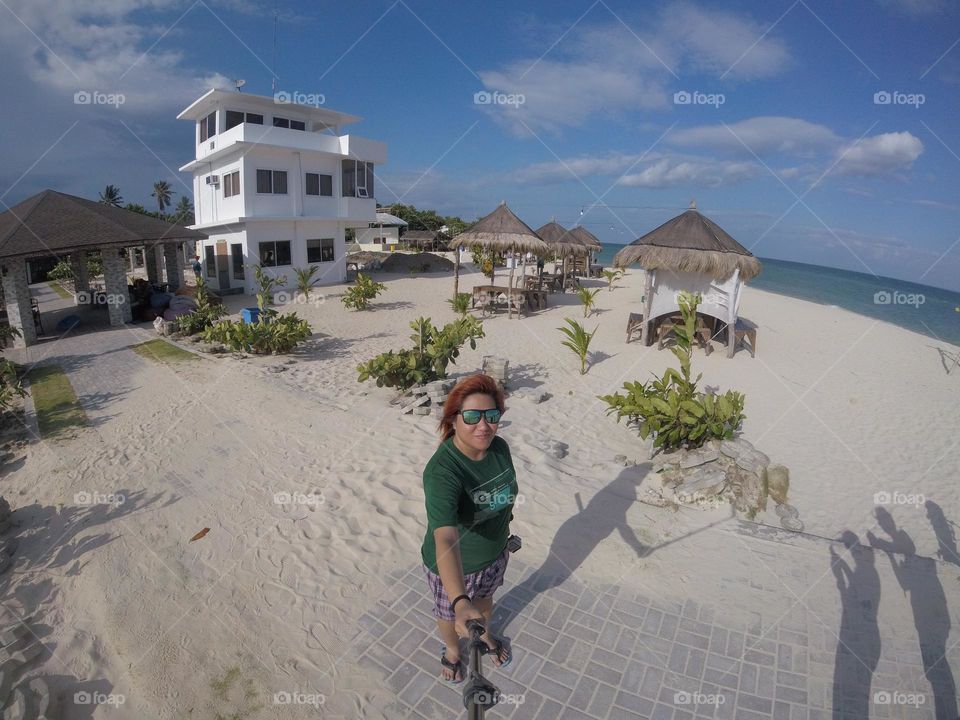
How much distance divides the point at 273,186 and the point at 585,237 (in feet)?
47.3

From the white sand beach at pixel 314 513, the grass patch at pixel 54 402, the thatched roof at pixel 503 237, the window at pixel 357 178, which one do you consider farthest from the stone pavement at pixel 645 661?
the window at pixel 357 178

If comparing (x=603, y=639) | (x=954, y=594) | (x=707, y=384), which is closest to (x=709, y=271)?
(x=707, y=384)

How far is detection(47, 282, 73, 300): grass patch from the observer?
64.3 ft

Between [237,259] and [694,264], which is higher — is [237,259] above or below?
below

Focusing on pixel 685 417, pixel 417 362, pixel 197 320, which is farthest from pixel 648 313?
pixel 197 320

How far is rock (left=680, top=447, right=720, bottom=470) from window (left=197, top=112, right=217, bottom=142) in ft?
71.7

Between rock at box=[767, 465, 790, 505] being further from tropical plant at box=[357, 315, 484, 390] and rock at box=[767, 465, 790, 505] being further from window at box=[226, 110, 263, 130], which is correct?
window at box=[226, 110, 263, 130]

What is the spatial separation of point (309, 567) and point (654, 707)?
287cm

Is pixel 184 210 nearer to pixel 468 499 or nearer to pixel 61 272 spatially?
pixel 61 272

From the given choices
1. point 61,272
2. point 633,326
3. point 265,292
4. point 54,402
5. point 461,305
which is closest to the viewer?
point 54,402

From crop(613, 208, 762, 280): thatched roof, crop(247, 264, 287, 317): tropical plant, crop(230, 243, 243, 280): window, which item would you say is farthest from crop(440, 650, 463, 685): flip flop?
crop(230, 243, 243, 280): window

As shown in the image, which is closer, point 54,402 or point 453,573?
point 453,573

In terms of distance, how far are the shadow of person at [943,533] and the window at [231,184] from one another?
21.4 metres

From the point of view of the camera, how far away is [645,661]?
3396mm
